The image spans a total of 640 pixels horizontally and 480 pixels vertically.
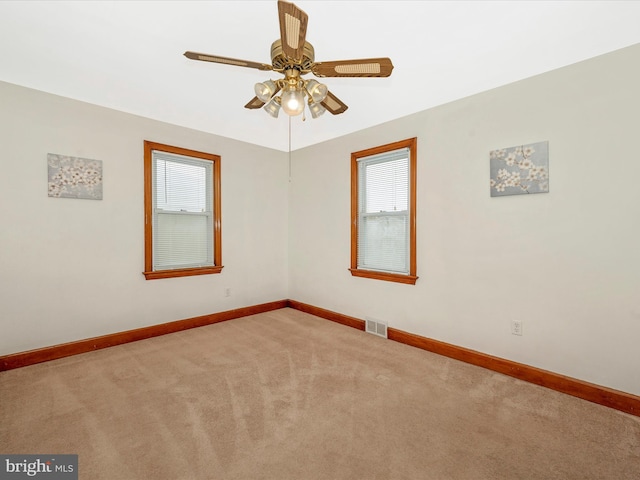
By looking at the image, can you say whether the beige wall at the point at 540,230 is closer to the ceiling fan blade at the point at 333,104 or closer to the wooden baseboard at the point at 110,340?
the ceiling fan blade at the point at 333,104

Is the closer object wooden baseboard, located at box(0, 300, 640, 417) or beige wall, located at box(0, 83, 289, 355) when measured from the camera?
wooden baseboard, located at box(0, 300, 640, 417)

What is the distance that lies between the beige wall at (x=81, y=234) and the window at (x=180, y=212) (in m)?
0.10

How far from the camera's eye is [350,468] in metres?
1.61

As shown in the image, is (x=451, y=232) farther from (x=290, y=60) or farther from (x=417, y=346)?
(x=290, y=60)

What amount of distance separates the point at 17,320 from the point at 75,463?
6.27ft

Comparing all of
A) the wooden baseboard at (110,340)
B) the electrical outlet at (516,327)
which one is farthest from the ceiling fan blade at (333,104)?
the wooden baseboard at (110,340)

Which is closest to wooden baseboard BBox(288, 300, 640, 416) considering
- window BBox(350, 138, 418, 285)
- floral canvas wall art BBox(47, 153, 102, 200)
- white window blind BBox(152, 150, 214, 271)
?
window BBox(350, 138, 418, 285)

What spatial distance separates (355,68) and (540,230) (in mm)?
2009

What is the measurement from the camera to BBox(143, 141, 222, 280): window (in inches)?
139

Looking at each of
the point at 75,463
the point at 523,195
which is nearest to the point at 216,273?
the point at 75,463

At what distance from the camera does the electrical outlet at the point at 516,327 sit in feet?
8.52

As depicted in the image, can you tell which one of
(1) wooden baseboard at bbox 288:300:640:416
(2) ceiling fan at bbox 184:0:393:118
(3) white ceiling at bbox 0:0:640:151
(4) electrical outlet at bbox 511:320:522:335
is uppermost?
(3) white ceiling at bbox 0:0:640:151

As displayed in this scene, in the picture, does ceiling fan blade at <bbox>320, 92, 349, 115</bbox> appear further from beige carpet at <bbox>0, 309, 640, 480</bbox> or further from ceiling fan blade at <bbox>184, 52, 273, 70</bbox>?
beige carpet at <bbox>0, 309, 640, 480</bbox>

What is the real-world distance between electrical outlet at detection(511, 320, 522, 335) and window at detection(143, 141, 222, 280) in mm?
3436
